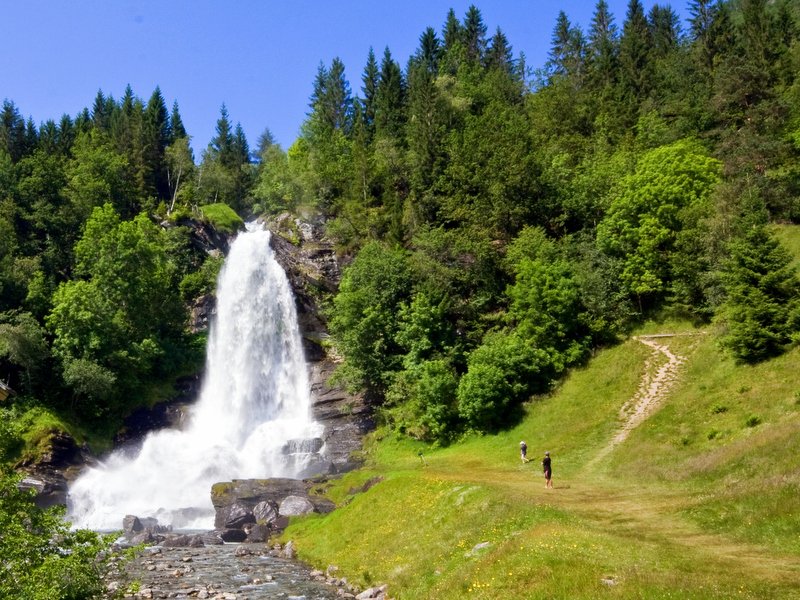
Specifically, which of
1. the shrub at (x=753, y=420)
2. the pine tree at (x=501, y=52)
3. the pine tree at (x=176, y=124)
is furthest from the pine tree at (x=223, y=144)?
the shrub at (x=753, y=420)

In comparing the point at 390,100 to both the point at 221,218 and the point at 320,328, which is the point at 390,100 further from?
the point at 320,328

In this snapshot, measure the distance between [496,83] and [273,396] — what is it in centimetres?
4536

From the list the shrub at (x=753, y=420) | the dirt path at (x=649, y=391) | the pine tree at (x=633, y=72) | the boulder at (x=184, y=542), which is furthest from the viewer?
the pine tree at (x=633, y=72)

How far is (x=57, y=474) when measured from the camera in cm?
4056

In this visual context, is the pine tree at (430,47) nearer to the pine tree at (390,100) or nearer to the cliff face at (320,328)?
the pine tree at (390,100)

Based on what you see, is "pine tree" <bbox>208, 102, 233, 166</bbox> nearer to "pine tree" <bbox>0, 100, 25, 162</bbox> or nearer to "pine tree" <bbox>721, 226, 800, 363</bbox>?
"pine tree" <bbox>0, 100, 25, 162</bbox>

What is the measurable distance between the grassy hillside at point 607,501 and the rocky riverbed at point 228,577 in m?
1.05

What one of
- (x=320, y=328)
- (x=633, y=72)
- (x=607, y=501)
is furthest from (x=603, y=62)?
(x=607, y=501)

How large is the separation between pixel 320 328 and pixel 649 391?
99.4 feet

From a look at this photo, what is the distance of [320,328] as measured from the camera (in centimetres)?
5616

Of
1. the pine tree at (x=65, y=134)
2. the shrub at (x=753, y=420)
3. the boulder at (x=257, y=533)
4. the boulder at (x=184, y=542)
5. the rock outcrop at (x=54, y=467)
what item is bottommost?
the boulder at (x=257, y=533)

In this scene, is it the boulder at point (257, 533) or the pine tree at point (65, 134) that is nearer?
the boulder at point (257, 533)

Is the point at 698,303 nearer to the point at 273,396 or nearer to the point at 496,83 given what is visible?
the point at 273,396

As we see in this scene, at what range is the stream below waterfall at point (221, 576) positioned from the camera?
20.1m
